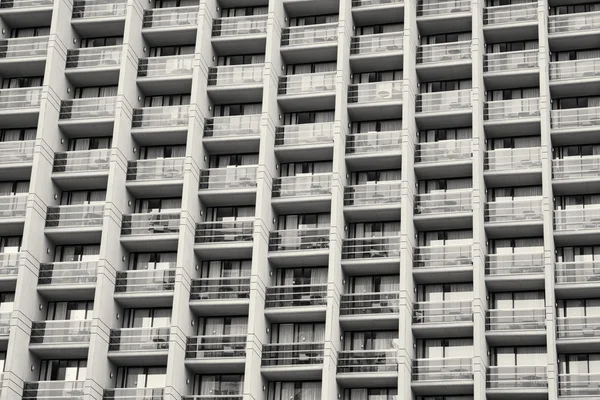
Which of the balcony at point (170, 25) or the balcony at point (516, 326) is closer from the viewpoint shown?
the balcony at point (516, 326)

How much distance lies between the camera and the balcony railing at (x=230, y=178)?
85.0m

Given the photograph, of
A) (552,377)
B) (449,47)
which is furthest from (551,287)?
(449,47)

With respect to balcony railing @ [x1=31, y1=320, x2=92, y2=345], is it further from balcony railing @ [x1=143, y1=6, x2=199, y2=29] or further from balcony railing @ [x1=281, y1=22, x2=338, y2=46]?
balcony railing @ [x1=281, y1=22, x2=338, y2=46]

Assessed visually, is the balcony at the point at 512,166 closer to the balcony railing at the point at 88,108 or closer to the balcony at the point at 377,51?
the balcony at the point at 377,51

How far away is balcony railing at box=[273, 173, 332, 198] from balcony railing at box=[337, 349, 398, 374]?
1150 centimetres

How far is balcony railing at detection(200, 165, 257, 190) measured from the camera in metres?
85.0

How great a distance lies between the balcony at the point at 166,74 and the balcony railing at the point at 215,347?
19.1 metres

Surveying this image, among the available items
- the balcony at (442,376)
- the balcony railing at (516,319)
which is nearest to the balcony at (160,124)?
the balcony at (442,376)

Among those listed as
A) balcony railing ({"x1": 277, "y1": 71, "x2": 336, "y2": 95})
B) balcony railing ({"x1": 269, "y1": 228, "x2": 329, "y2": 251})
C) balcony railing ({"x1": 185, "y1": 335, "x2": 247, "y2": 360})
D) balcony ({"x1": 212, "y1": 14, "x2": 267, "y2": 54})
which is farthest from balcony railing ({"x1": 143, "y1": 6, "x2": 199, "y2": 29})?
balcony railing ({"x1": 185, "y1": 335, "x2": 247, "y2": 360})

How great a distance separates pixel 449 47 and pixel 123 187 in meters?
24.7

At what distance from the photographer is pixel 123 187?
3346 inches

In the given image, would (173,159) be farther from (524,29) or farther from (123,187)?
(524,29)

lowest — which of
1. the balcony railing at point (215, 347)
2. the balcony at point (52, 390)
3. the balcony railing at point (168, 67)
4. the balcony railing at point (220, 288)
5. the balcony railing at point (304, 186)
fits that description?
the balcony at point (52, 390)

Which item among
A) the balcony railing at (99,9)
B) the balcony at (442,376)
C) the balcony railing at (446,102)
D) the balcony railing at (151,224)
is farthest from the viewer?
the balcony railing at (99,9)
